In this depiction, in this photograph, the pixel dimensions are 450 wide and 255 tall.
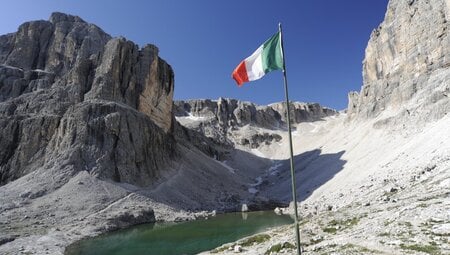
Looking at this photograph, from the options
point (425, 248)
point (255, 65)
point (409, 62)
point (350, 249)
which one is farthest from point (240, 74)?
point (409, 62)

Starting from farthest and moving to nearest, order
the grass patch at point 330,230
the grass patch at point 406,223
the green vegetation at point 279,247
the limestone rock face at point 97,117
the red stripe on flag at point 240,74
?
the limestone rock face at point 97,117, the grass patch at point 330,230, the green vegetation at point 279,247, the grass patch at point 406,223, the red stripe on flag at point 240,74

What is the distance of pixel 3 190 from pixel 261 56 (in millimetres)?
72783

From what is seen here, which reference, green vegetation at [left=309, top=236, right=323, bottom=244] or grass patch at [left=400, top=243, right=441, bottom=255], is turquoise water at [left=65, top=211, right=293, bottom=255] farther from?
grass patch at [left=400, top=243, right=441, bottom=255]

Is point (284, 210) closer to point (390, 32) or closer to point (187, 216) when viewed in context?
point (187, 216)

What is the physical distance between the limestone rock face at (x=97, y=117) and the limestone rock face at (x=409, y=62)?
231 ft

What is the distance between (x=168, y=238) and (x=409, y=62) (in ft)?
300

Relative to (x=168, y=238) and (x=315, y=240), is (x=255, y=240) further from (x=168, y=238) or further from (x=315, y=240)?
(x=168, y=238)

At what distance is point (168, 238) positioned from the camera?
50.4 metres

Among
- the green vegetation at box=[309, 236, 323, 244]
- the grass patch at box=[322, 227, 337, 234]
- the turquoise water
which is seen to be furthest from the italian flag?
the turquoise water

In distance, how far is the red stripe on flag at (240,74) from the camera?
1891cm

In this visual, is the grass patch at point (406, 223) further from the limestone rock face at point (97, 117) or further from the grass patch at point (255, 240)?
the limestone rock face at point (97, 117)

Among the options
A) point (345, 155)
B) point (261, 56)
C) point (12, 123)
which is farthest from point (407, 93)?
point (12, 123)

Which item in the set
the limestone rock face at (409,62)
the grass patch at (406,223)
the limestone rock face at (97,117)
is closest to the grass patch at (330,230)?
the grass patch at (406,223)

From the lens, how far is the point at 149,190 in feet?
287
